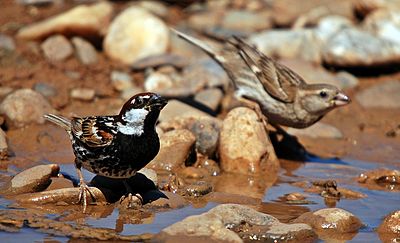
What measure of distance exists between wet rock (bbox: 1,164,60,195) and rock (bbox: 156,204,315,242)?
1.58 m

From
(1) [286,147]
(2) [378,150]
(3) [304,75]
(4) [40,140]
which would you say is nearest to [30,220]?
(4) [40,140]

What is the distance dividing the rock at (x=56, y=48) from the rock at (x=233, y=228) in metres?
5.75

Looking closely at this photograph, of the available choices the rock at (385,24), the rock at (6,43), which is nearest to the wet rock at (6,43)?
the rock at (6,43)

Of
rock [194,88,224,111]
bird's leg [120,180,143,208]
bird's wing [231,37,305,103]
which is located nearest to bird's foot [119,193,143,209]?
bird's leg [120,180,143,208]

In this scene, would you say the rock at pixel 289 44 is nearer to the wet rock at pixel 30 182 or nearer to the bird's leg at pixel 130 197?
the bird's leg at pixel 130 197

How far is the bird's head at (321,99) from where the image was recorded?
9.86 m

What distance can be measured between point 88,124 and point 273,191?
2.12 meters

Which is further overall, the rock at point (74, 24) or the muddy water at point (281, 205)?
the rock at point (74, 24)

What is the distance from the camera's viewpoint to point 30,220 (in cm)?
661

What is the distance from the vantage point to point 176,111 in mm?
10094

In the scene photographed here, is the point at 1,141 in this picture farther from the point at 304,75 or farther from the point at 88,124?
the point at 304,75

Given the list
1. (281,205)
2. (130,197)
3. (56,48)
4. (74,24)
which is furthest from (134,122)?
(74,24)

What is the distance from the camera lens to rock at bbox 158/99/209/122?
9821 millimetres

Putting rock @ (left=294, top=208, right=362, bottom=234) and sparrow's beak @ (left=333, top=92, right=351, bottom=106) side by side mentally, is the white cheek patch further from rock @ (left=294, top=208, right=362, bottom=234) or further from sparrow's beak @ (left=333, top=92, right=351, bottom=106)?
sparrow's beak @ (left=333, top=92, right=351, bottom=106)
